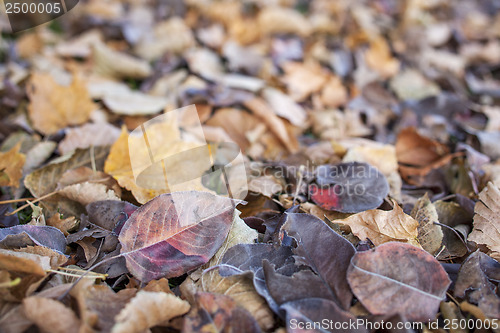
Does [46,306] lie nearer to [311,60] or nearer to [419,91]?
[311,60]

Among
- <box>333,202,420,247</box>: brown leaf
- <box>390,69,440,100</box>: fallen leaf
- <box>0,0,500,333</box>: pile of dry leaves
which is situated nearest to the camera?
<box>0,0,500,333</box>: pile of dry leaves

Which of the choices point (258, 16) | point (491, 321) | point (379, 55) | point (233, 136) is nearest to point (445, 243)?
point (491, 321)

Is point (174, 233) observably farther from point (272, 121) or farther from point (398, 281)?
point (272, 121)

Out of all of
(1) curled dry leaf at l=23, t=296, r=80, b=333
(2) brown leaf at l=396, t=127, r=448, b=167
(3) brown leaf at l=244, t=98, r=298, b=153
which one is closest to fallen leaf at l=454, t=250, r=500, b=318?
(2) brown leaf at l=396, t=127, r=448, b=167

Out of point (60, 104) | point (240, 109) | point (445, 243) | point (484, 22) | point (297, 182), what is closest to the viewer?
point (445, 243)

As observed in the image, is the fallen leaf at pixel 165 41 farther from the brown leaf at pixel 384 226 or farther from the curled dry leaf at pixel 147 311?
the curled dry leaf at pixel 147 311

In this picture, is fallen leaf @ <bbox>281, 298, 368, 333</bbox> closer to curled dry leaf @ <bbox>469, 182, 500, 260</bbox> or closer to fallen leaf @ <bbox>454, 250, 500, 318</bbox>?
fallen leaf @ <bbox>454, 250, 500, 318</bbox>

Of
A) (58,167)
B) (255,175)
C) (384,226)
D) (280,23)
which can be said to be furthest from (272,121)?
(280,23)
